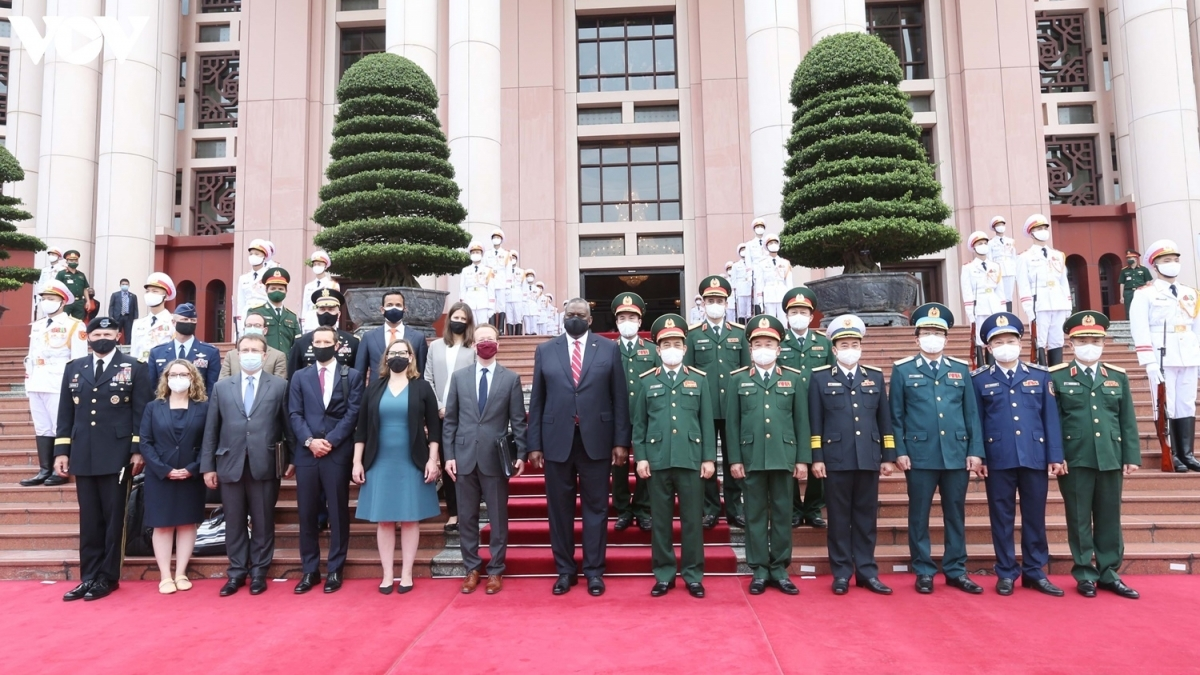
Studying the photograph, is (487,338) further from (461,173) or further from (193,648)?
(461,173)

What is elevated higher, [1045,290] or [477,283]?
[477,283]

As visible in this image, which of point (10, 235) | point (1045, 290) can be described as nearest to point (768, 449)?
point (1045, 290)

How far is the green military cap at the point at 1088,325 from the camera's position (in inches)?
213

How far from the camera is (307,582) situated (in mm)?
5293

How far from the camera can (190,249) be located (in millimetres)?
21359

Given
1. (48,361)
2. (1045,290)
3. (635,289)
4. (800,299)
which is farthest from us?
(635,289)

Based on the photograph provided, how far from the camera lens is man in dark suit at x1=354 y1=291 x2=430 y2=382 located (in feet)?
20.1

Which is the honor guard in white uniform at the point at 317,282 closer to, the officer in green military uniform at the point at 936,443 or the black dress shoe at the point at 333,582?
the black dress shoe at the point at 333,582

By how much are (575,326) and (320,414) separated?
1.99m

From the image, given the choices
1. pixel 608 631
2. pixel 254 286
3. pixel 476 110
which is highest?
pixel 476 110

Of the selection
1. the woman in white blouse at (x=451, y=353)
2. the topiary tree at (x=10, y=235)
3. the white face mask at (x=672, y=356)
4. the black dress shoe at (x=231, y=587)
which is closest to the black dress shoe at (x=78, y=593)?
the black dress shoe at (x=231, y=587)

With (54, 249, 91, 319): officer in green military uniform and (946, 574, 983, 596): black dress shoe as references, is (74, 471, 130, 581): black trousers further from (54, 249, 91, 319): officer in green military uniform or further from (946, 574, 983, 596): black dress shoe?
(54, 249, 91, 319): officer in green military uniform

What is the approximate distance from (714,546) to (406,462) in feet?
8.01

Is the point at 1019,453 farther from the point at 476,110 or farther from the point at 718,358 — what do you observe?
the point at 476,110
